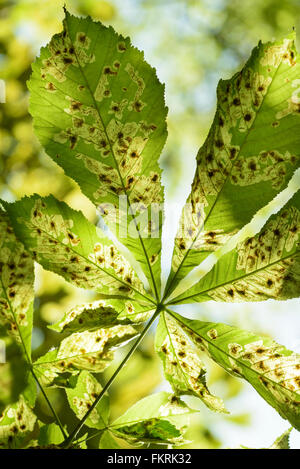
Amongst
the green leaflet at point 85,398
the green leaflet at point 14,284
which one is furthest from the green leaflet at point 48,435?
the green leaflet at point 14,284

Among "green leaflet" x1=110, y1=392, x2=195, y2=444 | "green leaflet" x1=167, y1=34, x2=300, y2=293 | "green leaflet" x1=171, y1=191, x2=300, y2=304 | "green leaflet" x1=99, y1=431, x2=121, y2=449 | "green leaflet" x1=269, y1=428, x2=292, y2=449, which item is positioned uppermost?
"green leaflet" x1=167, y1=34, x2=300, y2=293

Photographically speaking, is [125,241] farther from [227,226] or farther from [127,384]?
[127,384]

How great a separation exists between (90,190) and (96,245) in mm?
63

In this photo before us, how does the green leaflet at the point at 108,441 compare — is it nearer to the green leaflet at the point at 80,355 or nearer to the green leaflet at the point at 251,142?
the green leaflet at the point at 80,355

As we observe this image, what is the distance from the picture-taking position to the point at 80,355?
48cm

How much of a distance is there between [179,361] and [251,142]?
27 cm

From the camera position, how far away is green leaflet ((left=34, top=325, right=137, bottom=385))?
47 centimetres

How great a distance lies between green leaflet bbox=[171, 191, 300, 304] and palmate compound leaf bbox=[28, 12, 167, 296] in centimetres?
11

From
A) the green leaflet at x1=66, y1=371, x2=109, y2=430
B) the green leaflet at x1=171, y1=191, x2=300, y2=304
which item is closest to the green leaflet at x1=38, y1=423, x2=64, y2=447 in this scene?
the green leaflet at x1=66, y1=371, x2=109, y2=430

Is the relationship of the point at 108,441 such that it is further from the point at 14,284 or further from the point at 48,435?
the point at 14,284

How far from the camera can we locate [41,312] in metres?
1.01

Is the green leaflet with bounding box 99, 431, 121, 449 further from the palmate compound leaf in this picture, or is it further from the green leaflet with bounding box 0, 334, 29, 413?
the palmate compound leaf

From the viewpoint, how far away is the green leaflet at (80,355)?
1.55 feet

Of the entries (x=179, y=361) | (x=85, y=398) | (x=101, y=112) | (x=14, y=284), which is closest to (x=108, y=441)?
Result: (x=85, y=398)
